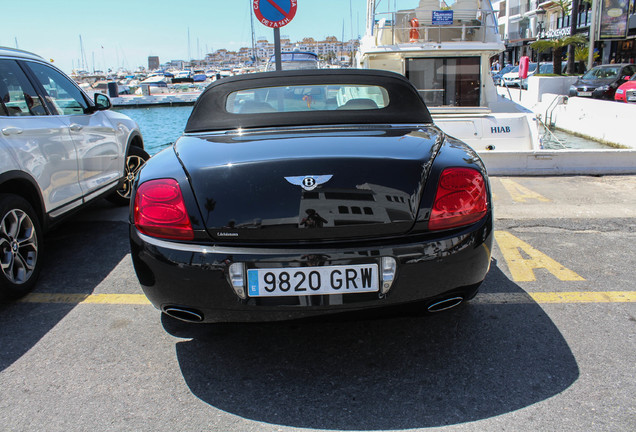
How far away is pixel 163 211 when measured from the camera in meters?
2.40

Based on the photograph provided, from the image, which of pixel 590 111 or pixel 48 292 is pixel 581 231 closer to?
pixel 48 292

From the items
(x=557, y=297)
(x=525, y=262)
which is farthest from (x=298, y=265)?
(x=525, y=262)

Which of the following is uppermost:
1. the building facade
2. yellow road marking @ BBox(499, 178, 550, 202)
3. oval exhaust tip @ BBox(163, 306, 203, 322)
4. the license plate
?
the building facade

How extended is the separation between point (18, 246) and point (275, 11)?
16.5 feet

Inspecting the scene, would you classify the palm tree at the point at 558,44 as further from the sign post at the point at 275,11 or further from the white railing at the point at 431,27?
the sign post at the point at 275,11

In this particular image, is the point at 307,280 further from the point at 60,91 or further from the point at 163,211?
the point at 60,91

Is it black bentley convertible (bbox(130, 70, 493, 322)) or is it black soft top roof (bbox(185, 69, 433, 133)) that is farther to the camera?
black soft top roof (bbox(185, 69, 433, 133))

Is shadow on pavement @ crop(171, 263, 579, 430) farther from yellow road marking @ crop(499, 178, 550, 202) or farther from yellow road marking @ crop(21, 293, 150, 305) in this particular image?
yellow road marking @ crop(499, 178, 550, 202)

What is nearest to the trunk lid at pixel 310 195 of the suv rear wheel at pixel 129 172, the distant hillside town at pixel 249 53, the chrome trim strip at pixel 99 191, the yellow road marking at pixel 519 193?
the chrome trim strip at pixel 99 191

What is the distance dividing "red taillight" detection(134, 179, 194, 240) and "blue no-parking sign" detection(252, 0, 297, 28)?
17.8 feet

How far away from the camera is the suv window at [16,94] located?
374 cm

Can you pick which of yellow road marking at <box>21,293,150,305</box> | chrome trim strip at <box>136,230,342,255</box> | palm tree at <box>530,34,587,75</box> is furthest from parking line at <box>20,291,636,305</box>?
palm tree at <box>530,34,587,75</box>

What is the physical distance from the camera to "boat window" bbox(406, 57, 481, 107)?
11.2 metres

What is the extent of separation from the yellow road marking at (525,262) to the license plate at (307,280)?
1.91 m
